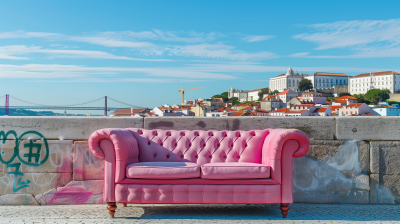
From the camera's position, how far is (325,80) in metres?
91.5

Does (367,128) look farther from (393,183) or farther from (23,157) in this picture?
(23,157)

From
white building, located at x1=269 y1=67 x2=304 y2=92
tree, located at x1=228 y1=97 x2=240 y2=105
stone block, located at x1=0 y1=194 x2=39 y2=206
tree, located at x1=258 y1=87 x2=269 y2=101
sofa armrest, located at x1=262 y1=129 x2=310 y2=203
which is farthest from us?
tree, located at x1=228 y1=97 x2=240 y2=105

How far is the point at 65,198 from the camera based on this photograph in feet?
9.98

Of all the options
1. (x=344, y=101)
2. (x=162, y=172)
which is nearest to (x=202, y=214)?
(x=162, y=172)

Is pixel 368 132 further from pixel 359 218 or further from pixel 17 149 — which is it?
pixel 17 149

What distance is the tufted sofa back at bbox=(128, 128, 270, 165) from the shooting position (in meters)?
2.84

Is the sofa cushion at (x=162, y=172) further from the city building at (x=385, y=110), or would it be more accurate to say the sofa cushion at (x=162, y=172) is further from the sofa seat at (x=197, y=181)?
the city building at (x=385, y=110)

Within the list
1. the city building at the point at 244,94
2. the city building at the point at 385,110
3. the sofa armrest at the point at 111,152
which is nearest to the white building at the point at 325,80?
the city building at the point at 244,94

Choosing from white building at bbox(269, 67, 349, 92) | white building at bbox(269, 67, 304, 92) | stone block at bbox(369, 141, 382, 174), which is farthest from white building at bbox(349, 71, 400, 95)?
stone block at bbox(369, 141, 382, 174)

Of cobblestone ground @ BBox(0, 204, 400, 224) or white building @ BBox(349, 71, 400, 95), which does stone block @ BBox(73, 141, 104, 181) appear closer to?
cobblestone ground @ BBox(0, 204, 400, 224)

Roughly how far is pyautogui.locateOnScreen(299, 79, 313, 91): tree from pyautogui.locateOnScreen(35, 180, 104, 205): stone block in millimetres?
88548

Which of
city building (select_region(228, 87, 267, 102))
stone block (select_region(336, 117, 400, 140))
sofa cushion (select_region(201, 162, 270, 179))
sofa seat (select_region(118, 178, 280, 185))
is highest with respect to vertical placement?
city building (select_region(228, 87, 267, 102))

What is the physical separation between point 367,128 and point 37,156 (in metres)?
3.08

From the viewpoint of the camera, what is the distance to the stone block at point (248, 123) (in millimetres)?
3111
